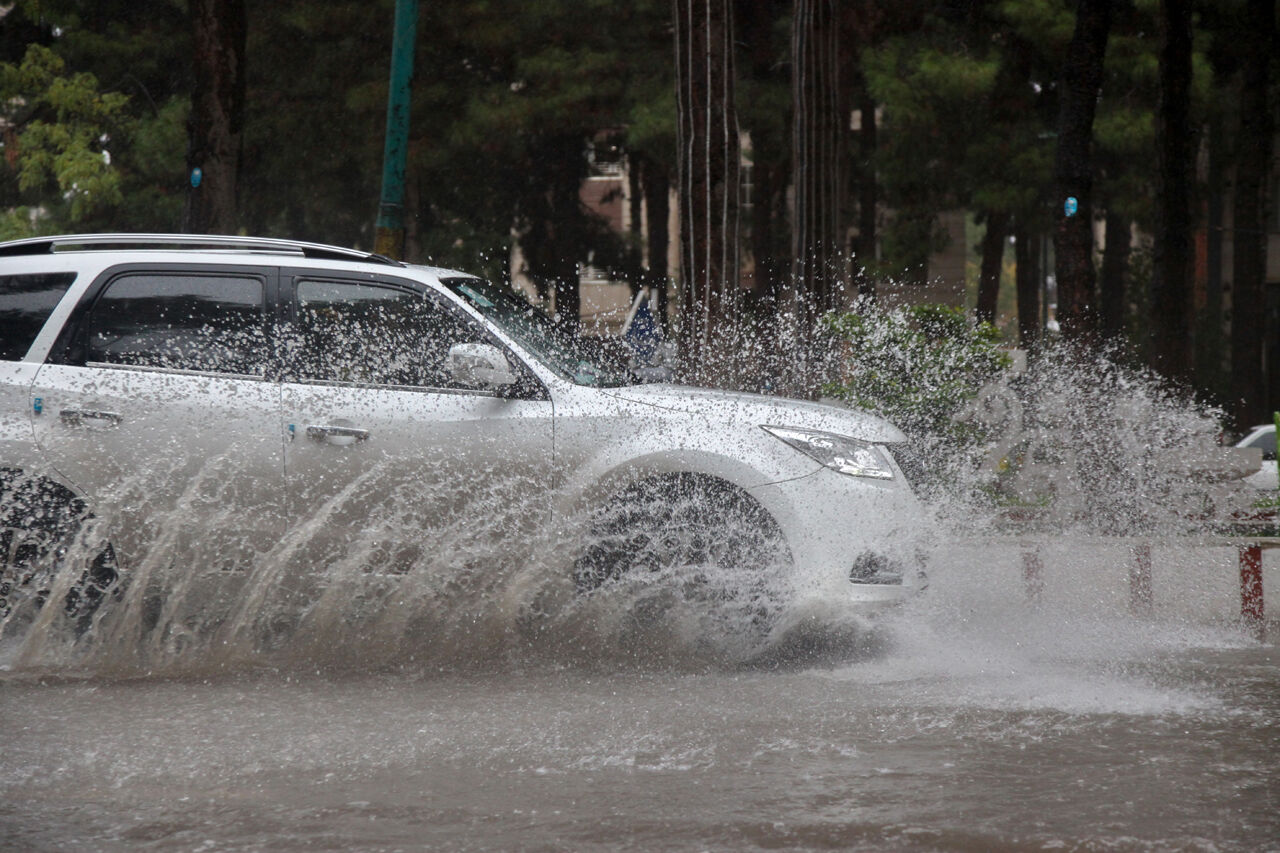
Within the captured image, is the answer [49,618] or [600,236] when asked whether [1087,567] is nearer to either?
[49,618]

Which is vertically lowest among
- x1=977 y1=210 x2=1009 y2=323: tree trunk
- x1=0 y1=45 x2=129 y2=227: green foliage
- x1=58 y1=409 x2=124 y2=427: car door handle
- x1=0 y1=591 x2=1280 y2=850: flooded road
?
x1=0 y1=591 x2=1280 y2=850: flooded road

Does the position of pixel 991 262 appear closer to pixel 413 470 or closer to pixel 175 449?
pixel 413 470

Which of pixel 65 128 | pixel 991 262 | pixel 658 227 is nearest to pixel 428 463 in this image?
pixel 65 128

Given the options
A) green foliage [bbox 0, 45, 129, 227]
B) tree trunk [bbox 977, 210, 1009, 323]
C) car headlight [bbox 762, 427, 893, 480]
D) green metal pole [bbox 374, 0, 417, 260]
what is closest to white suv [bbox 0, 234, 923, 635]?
car headlight [bbox 762, 427, 893, 480]

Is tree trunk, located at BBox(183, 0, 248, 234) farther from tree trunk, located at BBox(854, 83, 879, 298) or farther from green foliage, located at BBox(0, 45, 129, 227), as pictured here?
tree trunk, located at BBox(854, 83, 879, 298)

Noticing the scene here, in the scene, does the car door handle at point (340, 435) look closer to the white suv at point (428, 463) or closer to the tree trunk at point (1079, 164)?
the white suv at point (428, 463)

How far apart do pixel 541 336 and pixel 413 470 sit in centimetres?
102

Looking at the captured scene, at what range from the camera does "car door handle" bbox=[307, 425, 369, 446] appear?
7164 millimetres

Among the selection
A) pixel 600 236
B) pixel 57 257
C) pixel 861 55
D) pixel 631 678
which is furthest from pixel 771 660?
pixel 600 236

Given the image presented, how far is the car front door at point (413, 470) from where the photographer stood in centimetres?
712

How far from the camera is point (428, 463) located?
7.13m

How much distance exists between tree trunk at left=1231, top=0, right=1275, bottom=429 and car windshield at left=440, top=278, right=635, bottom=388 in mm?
22148

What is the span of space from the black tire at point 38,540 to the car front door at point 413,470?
987 millimetres

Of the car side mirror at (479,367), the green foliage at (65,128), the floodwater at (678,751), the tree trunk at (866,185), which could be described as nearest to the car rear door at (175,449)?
the floodwater at (678,751)
